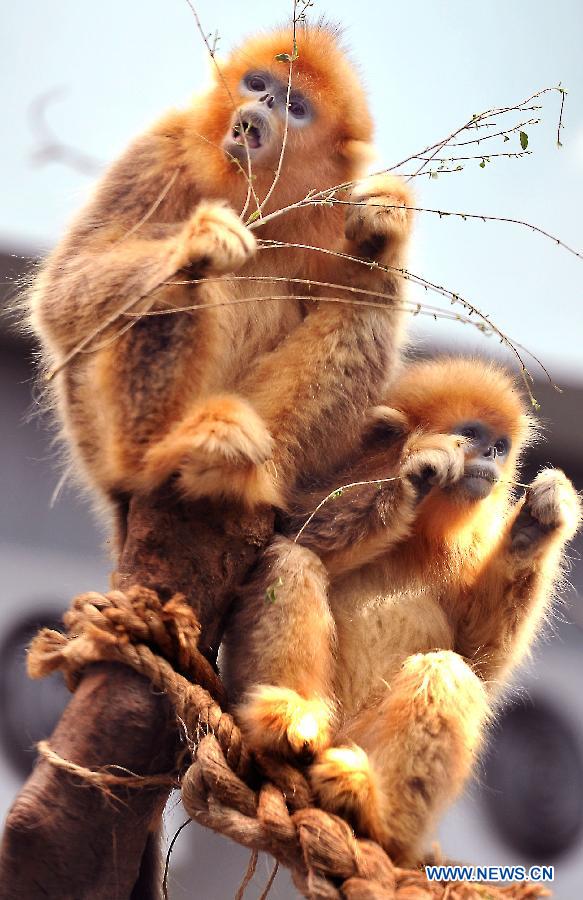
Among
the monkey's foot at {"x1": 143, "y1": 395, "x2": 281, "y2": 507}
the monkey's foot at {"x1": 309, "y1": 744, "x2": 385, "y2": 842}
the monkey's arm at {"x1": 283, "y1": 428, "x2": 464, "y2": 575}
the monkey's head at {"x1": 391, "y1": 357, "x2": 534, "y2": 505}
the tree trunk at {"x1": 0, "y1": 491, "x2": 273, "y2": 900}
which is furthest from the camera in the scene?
the monkey's head at {"x1": 391, "y1": 357, "x2": 534, "y2": 505}

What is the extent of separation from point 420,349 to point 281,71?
1.59 metres

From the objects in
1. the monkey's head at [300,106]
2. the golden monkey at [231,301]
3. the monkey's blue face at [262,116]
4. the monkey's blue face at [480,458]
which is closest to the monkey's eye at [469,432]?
the monkey's blue face at [480,458]

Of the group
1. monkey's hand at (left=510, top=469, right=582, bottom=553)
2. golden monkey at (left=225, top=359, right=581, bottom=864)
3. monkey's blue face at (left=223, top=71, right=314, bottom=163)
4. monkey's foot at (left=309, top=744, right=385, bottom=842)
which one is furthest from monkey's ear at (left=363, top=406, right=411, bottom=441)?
monkey's foot at (left=309, top=744, right=385, bottom=842)

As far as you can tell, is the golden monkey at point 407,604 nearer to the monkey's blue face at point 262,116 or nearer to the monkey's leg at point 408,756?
the monkey's leg at point 408,756

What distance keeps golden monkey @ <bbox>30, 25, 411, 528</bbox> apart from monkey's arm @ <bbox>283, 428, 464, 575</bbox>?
0.39ft

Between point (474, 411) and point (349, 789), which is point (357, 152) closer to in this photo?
point (474, 411)

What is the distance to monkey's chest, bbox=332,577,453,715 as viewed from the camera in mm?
2852

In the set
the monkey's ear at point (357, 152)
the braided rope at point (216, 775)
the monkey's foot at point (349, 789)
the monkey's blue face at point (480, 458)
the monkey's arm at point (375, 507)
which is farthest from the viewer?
the monkey's ear at point (357, 152)

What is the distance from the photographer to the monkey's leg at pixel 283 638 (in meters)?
2.53

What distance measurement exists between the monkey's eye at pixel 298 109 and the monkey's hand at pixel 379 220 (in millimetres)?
336

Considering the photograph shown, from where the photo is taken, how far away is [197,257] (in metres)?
2.43

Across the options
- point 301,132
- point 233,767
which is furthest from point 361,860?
point 301,132

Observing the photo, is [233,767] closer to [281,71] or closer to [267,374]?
[267,374]

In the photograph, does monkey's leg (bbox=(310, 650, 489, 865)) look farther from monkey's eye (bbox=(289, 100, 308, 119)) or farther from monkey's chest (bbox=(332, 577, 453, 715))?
monkey's eye (bbox=(289, 100, 308, 119))
